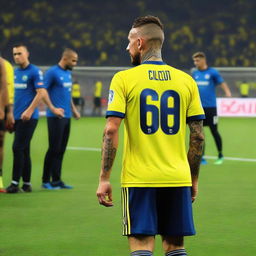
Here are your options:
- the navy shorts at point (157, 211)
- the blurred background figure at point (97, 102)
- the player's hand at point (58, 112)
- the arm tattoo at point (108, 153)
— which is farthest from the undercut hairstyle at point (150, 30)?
the blurred background figure at point (97, 102)

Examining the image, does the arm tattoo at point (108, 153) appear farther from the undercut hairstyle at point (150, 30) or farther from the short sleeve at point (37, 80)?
the short sleeve at point (37, 80)

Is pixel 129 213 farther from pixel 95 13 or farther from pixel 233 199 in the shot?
pixel 95 13

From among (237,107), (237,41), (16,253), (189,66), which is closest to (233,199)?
(16,253)

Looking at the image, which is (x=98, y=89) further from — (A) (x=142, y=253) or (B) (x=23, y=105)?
(A) (x=142, y=253)

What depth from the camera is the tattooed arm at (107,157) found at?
4.48 metres

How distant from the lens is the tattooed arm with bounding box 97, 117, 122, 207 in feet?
14.7

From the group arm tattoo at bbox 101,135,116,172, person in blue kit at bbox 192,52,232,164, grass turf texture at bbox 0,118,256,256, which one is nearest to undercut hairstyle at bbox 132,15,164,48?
arm tattoo at bbox 101,135,116,172

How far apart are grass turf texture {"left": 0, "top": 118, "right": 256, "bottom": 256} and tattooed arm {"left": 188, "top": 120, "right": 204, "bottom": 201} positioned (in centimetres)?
213

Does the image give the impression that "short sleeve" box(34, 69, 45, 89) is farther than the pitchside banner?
No

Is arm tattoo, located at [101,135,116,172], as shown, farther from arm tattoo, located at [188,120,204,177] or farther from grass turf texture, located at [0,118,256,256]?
grass turf texture, located at [0,118,256,256]

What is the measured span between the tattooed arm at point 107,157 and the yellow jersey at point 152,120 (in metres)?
0.06

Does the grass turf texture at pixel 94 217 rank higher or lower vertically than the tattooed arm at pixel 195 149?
lower

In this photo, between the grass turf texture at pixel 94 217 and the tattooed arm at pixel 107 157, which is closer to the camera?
the tattooed arm at pixel 107 157

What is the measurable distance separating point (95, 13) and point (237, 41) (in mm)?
8239
